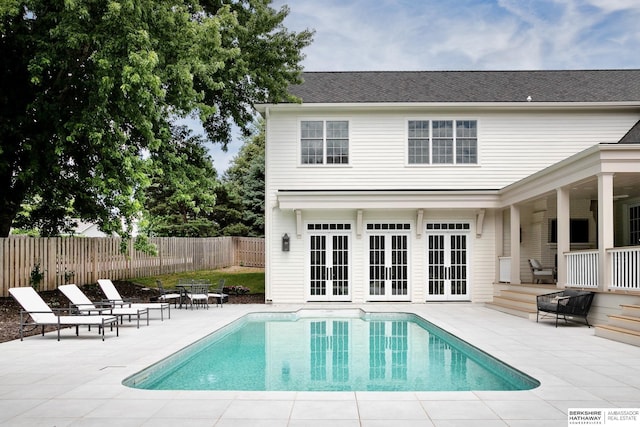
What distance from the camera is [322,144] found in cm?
1853

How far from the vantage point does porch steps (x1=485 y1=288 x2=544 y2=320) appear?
14172mm

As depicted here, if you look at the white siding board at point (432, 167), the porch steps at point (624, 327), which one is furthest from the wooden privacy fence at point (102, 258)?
the porch steps at point (624, 327)

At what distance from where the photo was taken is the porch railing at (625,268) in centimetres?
1084

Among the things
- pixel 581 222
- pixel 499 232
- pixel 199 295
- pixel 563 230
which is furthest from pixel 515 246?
pixel 199 295

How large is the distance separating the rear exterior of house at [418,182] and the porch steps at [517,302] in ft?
4.17

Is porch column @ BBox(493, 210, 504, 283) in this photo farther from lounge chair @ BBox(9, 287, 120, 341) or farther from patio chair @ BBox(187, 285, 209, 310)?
lounge chair @ BBox(9, 287, 120, 341)

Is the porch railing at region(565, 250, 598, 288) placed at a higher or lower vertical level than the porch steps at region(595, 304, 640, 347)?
higher

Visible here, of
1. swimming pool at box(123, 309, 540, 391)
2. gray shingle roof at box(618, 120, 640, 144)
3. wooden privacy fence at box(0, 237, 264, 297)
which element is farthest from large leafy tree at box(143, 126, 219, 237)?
gray shingle roof at box(618, 120, 640, 144)

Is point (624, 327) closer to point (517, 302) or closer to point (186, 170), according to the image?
point (517, 302)

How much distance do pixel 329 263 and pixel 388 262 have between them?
77.6 inches

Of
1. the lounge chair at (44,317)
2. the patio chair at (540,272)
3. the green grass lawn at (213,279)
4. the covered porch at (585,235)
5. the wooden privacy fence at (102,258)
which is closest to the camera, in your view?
the lounge chair at (44,317)

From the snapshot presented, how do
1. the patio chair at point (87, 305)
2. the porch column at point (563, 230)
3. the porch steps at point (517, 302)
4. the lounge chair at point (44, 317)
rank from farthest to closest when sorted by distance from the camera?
1. the porch steps at point (517, 302)
2. the porch column at point (563, 230)
3. the patio chair at point (87, 305)
4. the lounge chair at point (44, 317)

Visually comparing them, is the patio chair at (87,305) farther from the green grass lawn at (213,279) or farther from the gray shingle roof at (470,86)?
the gray shingle roof at (470,86)

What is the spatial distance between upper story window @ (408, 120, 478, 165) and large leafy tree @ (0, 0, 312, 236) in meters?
4.93
